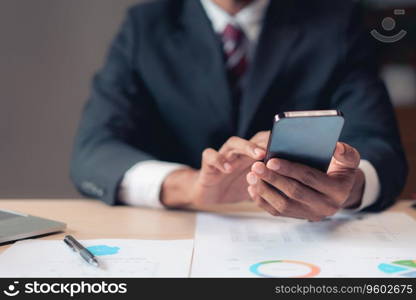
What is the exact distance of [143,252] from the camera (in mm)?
633

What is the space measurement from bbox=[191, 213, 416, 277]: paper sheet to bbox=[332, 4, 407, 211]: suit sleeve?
0.11 m

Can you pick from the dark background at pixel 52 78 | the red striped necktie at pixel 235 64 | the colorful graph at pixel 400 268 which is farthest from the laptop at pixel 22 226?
the dark background at pixel 52 78

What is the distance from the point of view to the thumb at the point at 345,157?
26.9 inches

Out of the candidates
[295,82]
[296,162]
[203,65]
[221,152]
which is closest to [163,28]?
[203,65]

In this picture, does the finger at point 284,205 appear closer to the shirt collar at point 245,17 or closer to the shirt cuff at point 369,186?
the shirt cuff at point 369,186

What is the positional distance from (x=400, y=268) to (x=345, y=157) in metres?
0.17

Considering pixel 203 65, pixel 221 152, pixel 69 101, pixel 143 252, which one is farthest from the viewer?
pixel 69 101

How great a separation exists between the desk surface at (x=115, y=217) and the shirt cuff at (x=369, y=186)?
0.05 metres

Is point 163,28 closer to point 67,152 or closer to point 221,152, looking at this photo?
point 221,152

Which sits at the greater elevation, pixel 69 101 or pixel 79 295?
pixel 69 101

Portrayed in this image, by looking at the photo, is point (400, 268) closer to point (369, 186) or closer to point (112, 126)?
point (369, 186)

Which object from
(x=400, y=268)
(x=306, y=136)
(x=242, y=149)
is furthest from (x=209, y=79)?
(x=400, y=268)

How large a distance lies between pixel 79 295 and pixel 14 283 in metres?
0.07

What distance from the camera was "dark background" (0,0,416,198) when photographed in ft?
5.99
